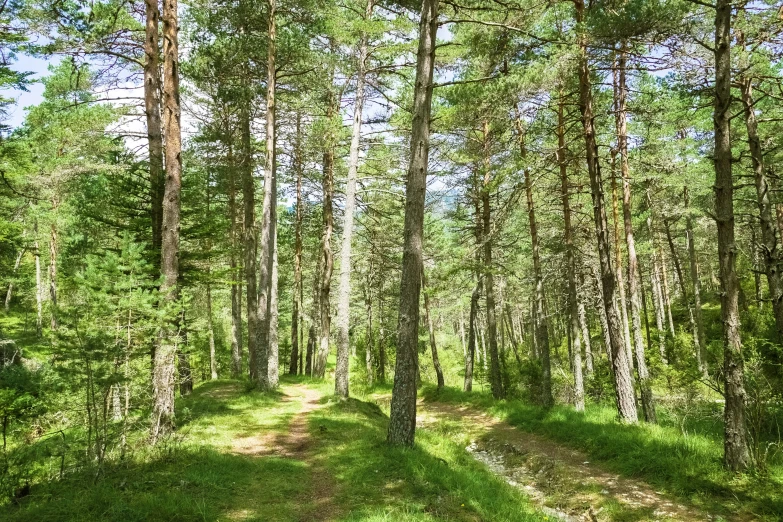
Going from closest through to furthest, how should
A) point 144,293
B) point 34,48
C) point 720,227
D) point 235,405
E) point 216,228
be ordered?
1. point 144,293
2. point 720,227
3. point 34,48
4. point 216,228
5. point 235,405

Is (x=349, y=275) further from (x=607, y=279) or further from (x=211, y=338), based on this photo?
(x=211, y=338)

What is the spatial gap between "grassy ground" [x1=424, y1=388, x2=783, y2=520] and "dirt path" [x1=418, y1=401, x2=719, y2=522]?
0.98 ft

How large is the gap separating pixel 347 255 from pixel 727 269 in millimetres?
8616

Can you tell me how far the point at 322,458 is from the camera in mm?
7211

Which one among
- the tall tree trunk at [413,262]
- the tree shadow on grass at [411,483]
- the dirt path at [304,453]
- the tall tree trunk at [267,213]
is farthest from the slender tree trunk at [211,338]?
the tall tree trunk at [413,262]

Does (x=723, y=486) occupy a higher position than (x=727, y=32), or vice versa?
(x=727, y=32)

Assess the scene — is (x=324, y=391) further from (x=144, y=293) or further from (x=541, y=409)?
(x=144, y=293)

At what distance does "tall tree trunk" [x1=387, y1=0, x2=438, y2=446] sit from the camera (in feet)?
23.8

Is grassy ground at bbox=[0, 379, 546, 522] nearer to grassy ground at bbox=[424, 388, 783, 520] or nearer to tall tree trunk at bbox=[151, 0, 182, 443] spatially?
tall tree trunk at bbox=[151, 0, 182, 443]

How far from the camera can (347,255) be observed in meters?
12.2

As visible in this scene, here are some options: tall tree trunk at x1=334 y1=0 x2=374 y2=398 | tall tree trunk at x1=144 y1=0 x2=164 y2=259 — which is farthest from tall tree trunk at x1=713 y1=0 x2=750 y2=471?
tall tree trunk at x1=144 y1=0 x2=164 y2=259

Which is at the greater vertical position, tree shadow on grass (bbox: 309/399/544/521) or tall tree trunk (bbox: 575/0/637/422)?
tall tree trunk (bbox: 575/0/637/422)

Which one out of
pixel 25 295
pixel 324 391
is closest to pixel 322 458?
pixel 324 391

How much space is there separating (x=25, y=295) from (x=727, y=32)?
147 feet
